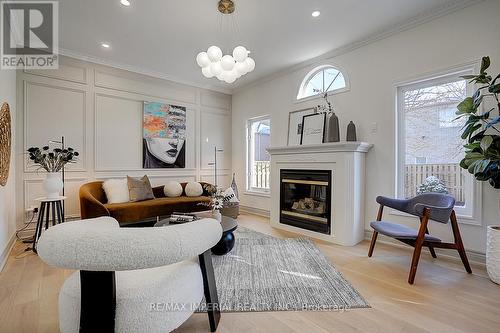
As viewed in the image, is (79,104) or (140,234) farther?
(79,104)

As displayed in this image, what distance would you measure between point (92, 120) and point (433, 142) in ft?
16.6

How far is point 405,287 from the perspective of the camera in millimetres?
2135

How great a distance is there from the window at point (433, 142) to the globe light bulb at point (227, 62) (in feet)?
7.46

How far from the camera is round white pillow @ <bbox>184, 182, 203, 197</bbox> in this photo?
4648 mm

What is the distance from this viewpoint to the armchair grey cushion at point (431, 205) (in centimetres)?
232

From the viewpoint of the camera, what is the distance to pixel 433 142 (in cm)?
302

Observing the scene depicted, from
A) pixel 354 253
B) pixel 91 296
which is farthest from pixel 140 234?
pixel 354 253

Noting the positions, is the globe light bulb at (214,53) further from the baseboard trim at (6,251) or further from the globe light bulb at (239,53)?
the baseboard trim at (6,251)

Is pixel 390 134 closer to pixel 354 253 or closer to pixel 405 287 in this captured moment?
pixel 354 253

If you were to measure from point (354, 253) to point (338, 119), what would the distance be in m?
1.99

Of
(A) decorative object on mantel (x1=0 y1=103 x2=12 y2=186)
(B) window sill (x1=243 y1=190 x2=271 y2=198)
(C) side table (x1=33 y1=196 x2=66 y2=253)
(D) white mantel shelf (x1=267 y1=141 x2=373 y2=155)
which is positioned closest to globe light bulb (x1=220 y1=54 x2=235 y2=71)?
(D) white mantel shelf (x1=267 y1=141 x2=373 y2=155)

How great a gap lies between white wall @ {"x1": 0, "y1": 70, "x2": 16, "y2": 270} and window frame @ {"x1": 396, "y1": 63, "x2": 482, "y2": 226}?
4592mm

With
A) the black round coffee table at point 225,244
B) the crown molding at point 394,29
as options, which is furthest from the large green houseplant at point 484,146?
the black round coffee table at point 225,244

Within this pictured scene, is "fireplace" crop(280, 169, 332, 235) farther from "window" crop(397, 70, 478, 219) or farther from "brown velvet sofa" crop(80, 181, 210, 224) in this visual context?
"brown velvet sofa" crop(80, 181, 210, 224)
